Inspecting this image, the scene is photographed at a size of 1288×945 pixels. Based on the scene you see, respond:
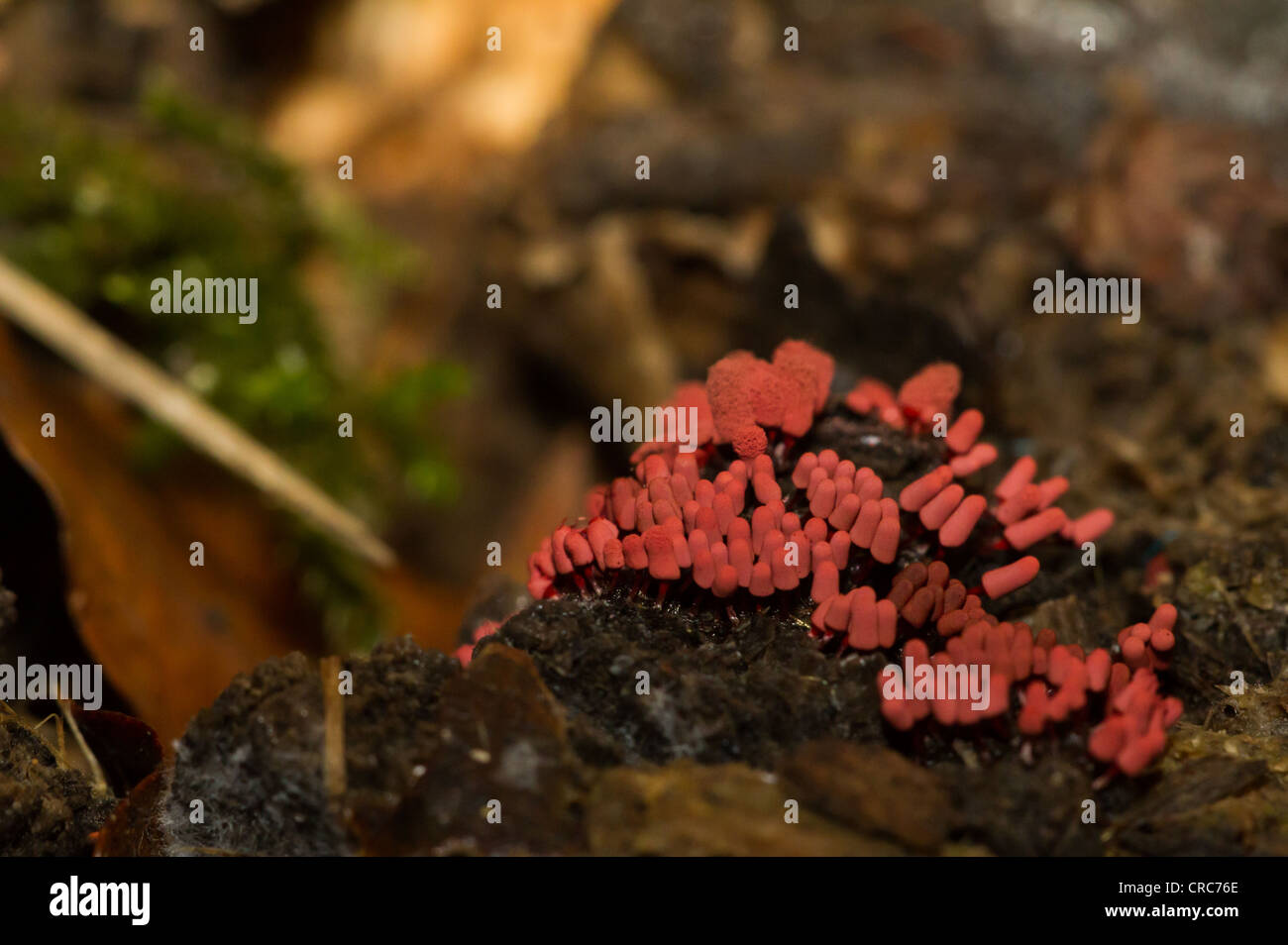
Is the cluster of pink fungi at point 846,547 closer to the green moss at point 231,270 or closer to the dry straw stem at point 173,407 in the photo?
the dry straw stem at point 173,407

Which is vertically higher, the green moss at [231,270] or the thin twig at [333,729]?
Result: the green moss at [231,270]

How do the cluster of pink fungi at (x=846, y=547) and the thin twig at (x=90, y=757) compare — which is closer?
the cluster of pink fungi at (x=846, y=547)

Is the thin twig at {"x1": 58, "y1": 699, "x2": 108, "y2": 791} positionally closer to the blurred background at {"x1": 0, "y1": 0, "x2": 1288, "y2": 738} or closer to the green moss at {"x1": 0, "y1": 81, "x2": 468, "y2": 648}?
the blurred background at {"x1": 0, "y1": 0, "x2": 1288, "y2": 738}

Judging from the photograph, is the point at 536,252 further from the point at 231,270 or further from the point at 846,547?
the point at 846,547

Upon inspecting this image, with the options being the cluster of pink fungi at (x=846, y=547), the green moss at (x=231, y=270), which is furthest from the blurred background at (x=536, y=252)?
the cluster of pink fungi at (x=846, y=547)

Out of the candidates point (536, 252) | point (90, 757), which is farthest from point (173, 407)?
point (90, 757)
